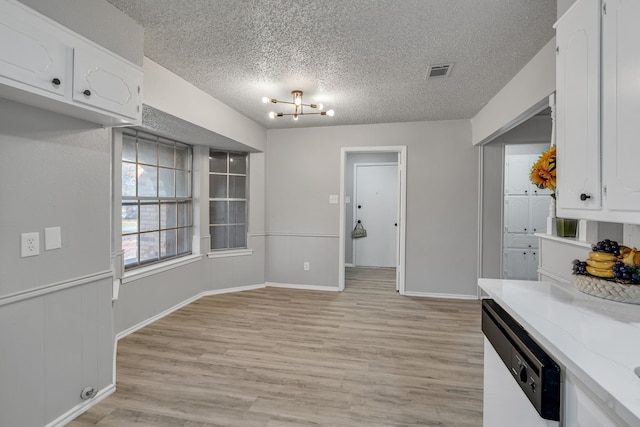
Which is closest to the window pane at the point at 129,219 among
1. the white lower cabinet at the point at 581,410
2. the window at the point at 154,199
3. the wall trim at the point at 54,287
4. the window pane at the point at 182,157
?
the window at the point at 154,199

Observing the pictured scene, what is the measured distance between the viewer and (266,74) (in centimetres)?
274

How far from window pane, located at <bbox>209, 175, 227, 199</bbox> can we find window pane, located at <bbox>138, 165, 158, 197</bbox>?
0.85m

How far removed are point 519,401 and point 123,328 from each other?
3.19 metres

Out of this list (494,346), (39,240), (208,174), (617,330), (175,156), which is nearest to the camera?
(617,330)

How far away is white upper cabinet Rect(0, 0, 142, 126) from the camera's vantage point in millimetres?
1249

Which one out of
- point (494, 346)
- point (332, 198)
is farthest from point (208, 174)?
point (494, 346)

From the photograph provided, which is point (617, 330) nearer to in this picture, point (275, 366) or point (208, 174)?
point (275, 366)

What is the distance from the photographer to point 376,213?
6223mm

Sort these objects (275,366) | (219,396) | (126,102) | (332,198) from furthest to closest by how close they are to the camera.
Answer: (332,198), (275,366), (219,396), (126,102)

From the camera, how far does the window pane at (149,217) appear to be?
3.30 meters

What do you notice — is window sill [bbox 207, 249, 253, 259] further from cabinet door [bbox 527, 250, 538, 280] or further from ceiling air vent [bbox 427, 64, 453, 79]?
cabinet door [bbox 527, 250, 538, 280]

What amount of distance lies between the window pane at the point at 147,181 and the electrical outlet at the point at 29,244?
176cm

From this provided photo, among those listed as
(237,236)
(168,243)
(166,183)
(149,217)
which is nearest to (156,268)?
(168,243)

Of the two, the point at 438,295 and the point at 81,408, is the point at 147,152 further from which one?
the point at 438,295
